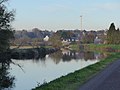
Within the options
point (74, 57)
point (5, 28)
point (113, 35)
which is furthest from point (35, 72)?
point (113, 35)

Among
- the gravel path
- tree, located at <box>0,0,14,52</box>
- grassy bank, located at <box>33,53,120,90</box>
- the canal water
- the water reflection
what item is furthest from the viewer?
the water reflection

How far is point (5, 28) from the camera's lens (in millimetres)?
38156

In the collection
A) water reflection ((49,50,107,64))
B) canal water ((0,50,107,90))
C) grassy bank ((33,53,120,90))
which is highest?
grassy bank ((33,53,120,90))

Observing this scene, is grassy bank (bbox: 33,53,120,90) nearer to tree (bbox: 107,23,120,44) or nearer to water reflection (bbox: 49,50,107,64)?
water reflection (bbox: 49,50,107,64)

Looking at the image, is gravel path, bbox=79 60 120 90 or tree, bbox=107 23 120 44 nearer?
gravel path, bbox=79 60 120 90

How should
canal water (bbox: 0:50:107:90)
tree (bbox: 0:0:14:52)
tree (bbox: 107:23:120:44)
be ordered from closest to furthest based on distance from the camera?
canal water (bbox: 0:50:107:90) < tree (bbox: 0:0:14:52) < tree (bbox: 107:23:120:44)

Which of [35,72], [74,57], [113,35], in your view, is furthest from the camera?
[113,35]

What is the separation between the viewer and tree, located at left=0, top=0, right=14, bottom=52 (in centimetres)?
3572

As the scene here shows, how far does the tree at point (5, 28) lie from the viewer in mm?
35719

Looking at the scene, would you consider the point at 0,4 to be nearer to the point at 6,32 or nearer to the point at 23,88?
the point at 6,32

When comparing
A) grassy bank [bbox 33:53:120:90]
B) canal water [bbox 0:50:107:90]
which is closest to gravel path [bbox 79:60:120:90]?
grassy bank [bbox 33:53:120:90]

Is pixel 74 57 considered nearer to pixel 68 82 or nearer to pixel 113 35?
pixel 68 82

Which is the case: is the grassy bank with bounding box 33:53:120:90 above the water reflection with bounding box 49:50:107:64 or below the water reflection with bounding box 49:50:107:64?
above

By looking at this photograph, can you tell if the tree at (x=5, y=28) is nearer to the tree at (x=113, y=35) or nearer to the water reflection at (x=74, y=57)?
the water reflection at (x=74, y=57)
